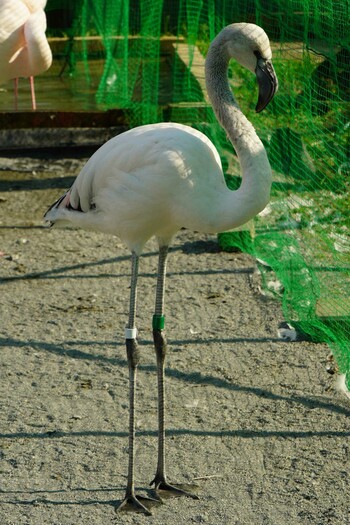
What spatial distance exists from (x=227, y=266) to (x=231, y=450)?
260 cm

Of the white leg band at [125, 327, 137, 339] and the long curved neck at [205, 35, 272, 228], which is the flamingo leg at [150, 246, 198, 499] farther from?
the long curved neck at [205, 35, 272, 228]

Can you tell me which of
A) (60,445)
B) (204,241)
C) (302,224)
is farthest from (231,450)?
(204,241)

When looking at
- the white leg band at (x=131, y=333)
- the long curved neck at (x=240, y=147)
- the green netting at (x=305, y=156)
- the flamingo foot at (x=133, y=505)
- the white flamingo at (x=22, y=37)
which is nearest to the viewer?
the long curved neck at (x=240, y=147)

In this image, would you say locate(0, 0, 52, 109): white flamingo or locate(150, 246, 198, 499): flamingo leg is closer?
locate(150, 246, 198, 499): flamingo leg

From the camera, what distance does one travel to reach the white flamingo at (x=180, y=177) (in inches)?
166

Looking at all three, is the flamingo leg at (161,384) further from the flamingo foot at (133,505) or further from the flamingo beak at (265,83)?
the flamingo beak at (265,83)

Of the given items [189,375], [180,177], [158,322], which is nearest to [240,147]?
[180,177]

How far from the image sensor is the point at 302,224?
6.13m

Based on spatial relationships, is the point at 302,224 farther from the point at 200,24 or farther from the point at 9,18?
the point at 9,18

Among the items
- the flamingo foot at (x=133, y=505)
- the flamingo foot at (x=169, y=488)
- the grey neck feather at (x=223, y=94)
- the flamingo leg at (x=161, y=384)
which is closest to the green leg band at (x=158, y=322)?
the flamingo leg at (x=161, y=384)

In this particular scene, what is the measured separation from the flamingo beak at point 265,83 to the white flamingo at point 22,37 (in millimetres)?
4829

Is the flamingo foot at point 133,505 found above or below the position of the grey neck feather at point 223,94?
below

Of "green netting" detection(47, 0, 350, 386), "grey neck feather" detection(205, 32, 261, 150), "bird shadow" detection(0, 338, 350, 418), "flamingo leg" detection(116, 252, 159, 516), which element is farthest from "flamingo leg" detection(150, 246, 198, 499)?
"green netting" detection(47, 0, 350, 386)

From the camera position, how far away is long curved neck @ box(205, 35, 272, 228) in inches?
163
